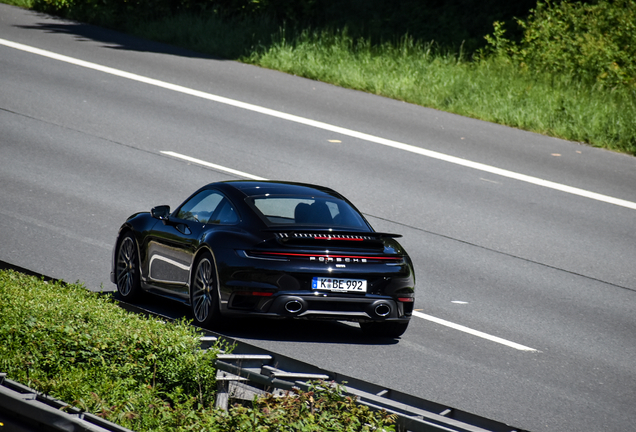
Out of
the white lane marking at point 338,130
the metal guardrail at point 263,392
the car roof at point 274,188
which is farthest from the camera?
the white lane marking at point 338,130

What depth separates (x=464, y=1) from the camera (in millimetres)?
23797

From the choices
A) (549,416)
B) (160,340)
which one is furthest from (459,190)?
(160,340)

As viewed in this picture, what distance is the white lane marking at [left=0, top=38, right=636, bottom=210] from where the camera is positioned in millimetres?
15312

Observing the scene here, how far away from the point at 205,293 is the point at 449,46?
48.5 feet

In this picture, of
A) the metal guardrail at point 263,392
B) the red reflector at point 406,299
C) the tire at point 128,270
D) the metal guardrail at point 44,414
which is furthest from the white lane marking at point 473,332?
the metal guardrail at point 44,414

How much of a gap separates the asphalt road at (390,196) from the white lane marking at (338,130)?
6 centimetres

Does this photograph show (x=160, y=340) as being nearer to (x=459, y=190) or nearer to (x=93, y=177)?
(x=93, y=177)

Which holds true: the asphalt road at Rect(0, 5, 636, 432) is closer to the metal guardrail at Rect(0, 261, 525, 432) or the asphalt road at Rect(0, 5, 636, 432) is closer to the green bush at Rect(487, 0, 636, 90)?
the metal guardrail at Rect(0, 261, 525, 432)

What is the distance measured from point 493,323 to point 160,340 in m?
4.39

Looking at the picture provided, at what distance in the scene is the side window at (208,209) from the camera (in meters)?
8.82

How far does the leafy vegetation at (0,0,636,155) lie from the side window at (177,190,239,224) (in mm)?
10033

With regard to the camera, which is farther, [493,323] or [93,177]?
[93,177]

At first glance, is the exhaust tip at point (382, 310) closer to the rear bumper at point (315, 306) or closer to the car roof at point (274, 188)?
the rear bumper at point (315, 306)

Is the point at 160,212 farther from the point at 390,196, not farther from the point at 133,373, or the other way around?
the point at 390,196
